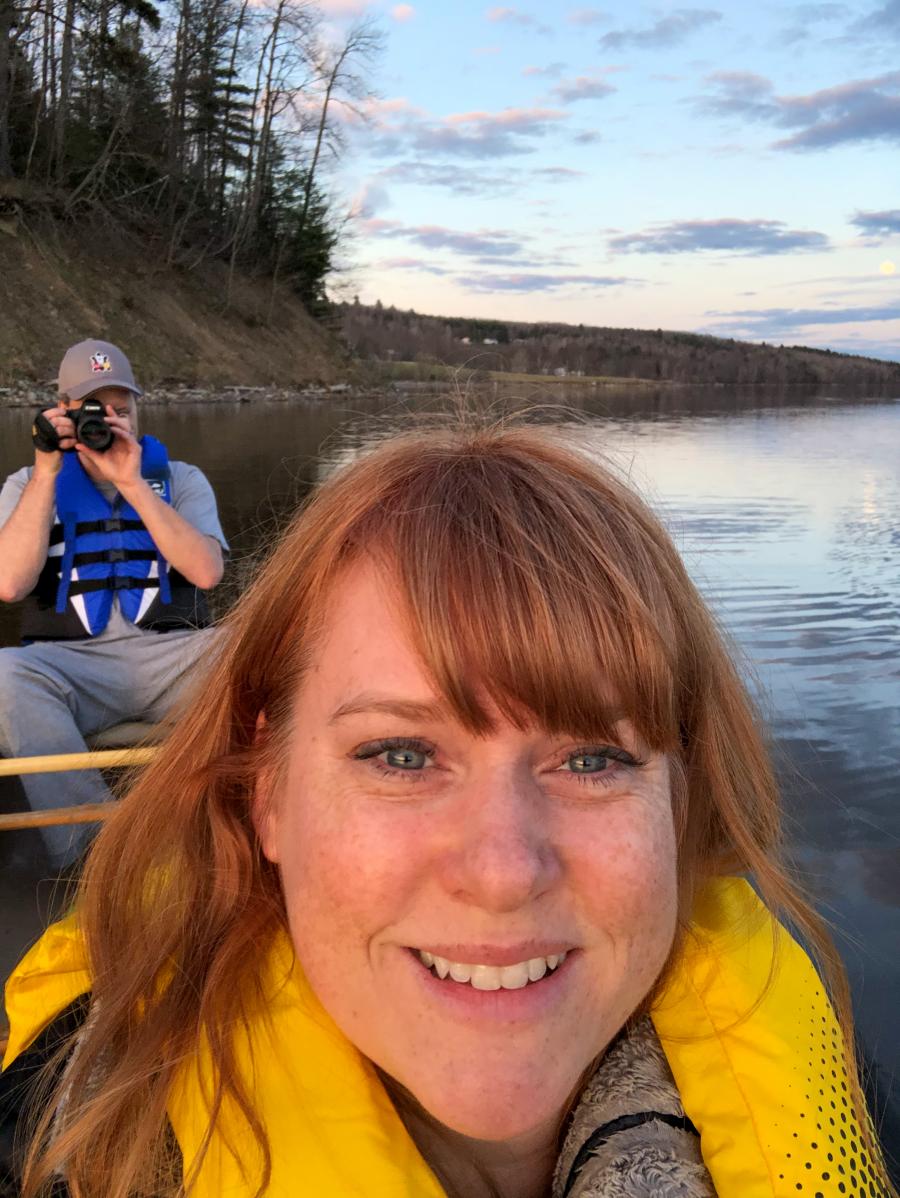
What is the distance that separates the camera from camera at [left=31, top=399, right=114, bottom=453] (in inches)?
158

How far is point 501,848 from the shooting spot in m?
1.14

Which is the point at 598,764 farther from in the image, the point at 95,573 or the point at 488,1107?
the point at 95,573

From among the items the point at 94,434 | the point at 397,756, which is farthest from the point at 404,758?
the point at 94,434

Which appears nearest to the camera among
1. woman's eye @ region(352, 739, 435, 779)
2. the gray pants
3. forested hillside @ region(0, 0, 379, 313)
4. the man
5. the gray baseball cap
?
woman's eye @ region(352, 739, 435, 779)

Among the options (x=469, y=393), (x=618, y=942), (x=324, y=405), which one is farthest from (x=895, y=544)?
(x=324, y=405)

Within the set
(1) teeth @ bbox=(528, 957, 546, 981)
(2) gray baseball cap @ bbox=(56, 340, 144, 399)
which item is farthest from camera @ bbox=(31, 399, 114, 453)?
(1) teeth @ bbox=(528, 957, 546, 981)

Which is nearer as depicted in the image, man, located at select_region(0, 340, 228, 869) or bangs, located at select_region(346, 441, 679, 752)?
bangs, located at select_region(346, 441, 679, 752)

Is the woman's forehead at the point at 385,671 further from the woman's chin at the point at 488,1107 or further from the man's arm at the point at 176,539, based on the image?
the man's arm at the point at 176,539

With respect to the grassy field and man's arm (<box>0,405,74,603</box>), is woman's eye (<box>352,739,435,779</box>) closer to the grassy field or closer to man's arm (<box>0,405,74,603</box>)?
the grassy field

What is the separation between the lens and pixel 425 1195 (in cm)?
118

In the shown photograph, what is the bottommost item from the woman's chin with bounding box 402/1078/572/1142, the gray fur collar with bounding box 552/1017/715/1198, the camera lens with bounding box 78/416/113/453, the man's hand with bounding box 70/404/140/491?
the gray fur collar with bounding box 552/1017/715/1198

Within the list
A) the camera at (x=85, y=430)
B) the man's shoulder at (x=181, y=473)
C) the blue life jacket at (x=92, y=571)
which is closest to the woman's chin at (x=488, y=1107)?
the blue life jacket at (x=92, y=571)

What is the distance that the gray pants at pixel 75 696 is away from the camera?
3.78 meters

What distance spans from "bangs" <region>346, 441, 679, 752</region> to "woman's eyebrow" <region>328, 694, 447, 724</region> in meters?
0.02
